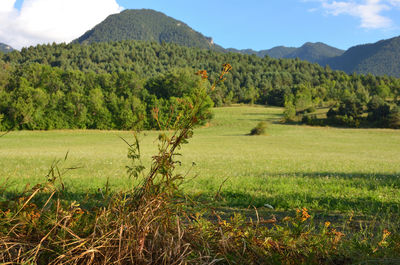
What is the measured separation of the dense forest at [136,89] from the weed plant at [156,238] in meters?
0.55

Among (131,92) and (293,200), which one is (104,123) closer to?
(131,92)

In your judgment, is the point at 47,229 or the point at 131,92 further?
the point at 131,92

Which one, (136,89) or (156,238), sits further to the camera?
(136,89)

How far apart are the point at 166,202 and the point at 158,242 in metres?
0.29

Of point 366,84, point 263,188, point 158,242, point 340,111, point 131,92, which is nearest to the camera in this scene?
point 158,242

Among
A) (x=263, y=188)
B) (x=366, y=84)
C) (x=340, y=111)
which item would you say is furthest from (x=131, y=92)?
(x=366, y=84)

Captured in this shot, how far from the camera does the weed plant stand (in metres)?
1.53

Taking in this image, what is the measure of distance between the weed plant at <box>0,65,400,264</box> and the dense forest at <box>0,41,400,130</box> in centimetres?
55

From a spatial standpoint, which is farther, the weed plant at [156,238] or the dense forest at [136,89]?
the dense forest at [136,89]

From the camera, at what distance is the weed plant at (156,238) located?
60.1 inches

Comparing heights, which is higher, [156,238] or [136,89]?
[136,89]

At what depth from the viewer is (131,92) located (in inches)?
3332

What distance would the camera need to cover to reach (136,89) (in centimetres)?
8650

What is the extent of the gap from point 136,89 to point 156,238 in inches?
3476
